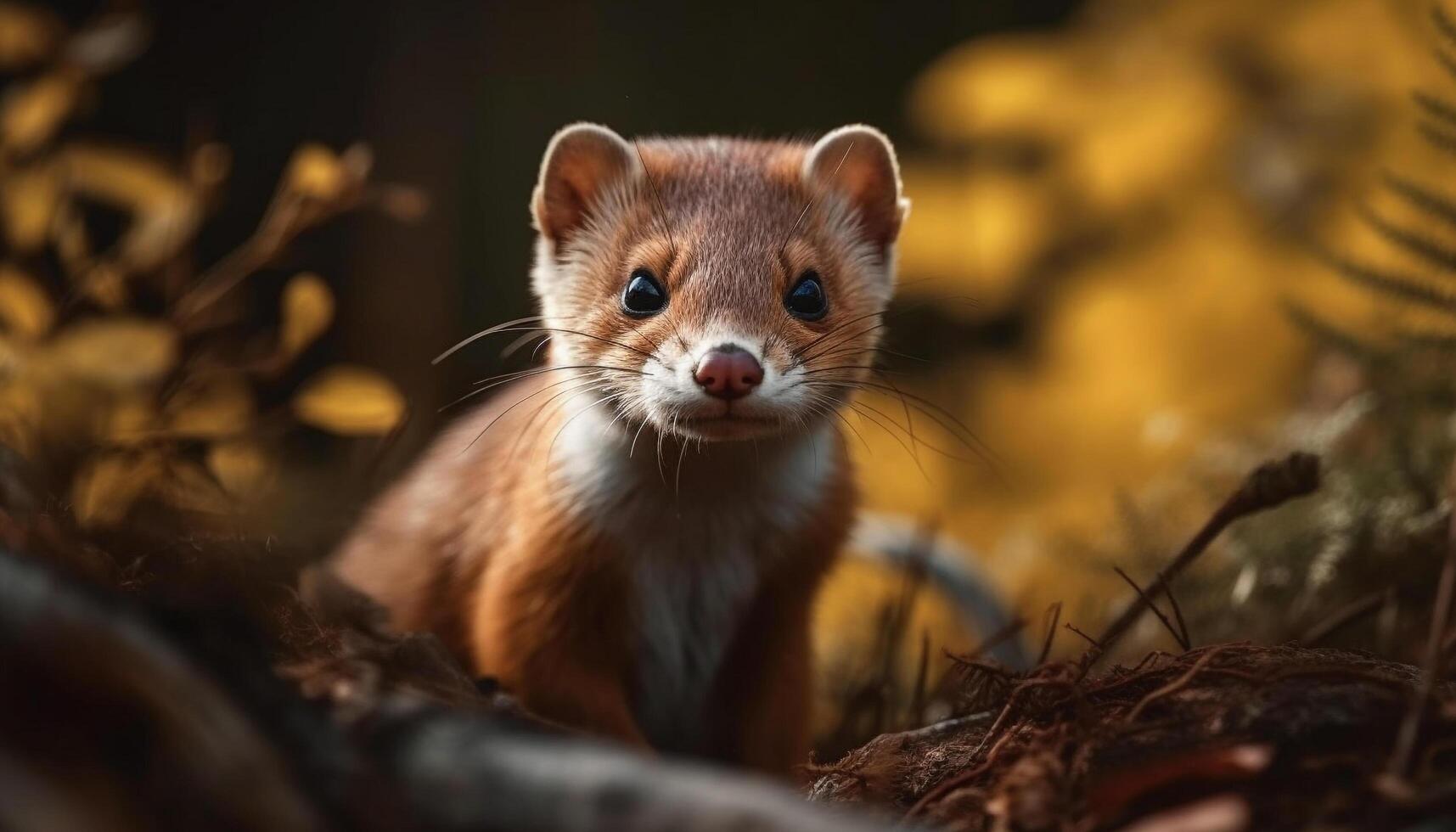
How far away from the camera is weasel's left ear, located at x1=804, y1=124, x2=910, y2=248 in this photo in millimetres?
2896

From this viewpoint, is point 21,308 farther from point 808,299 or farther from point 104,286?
point 808,299

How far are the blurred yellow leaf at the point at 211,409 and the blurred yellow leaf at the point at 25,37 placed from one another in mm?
972

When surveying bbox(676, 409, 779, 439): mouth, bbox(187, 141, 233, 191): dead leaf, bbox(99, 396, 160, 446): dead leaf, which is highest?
bbox(187, 141, 233, 191): dead leaf

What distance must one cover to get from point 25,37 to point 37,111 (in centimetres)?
32

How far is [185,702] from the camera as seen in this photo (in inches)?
49.5

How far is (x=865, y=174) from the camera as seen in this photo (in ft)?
9.78

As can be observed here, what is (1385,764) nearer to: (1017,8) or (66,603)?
(66,603)

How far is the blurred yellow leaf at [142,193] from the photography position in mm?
3041

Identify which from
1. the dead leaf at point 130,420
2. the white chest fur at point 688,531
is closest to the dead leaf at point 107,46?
the dead leaf at point 130,420

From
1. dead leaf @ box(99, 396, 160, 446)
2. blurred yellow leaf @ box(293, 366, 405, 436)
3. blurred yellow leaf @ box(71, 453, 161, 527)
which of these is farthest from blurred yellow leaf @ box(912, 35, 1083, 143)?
blurred yellow leaf @ box(71, 453, 161, 527)

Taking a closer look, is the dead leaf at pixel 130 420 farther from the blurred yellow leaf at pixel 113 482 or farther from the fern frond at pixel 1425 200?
the fern frond at pixel 1425 200

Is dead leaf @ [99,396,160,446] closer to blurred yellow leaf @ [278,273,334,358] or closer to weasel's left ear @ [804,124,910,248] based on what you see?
blurred yellow leaf @ [278,273,334,358]

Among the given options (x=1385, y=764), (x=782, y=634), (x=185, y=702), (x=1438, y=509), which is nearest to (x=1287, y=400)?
(x=1438, y=509)

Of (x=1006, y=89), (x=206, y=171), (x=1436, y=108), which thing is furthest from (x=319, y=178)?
(x=1006, y=89)
